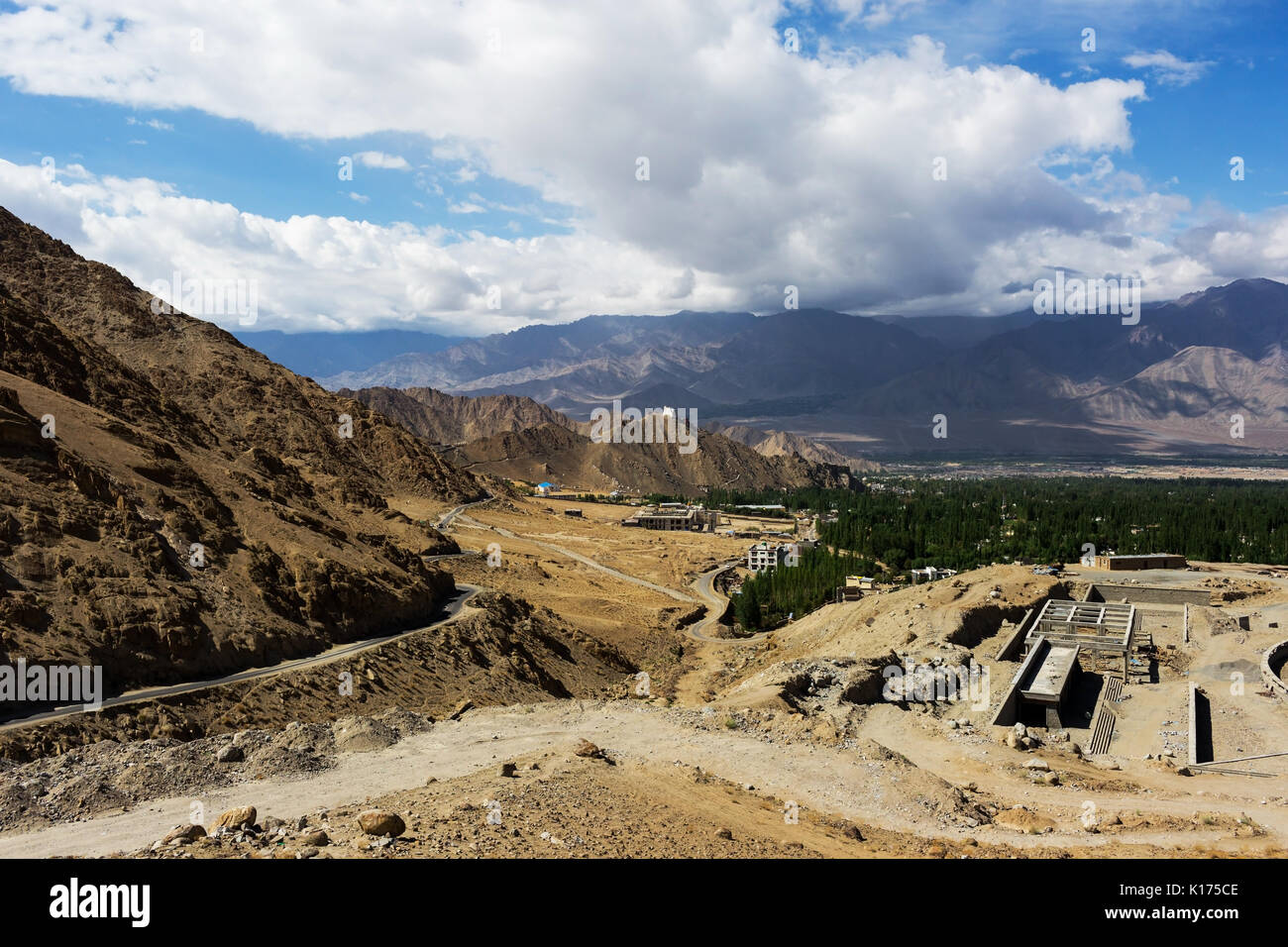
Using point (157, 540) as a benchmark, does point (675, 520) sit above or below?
below

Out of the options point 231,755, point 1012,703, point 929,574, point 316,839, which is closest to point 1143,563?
point 929,574

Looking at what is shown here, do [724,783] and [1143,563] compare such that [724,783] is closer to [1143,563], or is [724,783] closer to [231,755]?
[231,755]

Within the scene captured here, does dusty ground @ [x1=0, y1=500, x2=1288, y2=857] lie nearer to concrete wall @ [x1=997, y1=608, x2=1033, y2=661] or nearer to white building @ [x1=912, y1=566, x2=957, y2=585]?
concrete wall @ [x1=997, y1=608, x2=1033, y2=661]

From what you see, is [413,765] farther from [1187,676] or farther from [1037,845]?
[1187,676]

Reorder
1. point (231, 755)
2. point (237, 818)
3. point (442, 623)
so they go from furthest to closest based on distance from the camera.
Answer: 1. point (442, 623)
2. point (231, 755)
3. point (237, 818)

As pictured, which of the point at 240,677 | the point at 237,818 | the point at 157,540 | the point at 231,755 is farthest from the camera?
the point at 157,540

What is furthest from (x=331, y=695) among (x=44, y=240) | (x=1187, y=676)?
(x=44, y=240)
